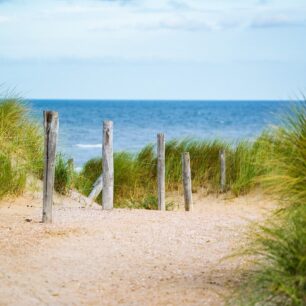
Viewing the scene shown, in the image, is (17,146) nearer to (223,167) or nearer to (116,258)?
(223,167)

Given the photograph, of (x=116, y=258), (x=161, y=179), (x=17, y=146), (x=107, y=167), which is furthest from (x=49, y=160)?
(x=17, y=146)

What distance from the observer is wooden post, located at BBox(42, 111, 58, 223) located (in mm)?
10633

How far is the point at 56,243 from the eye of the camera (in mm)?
9273

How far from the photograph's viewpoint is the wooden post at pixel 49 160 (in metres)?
10.6

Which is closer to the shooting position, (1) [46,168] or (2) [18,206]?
(1) [46,168]

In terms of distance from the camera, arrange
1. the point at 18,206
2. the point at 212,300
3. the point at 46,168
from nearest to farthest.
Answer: the point at 212,300 < the point at 46,168 < the point at 18,206

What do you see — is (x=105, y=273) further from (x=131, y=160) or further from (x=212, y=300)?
(x=131, y=160)

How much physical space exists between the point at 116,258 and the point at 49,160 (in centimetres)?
263

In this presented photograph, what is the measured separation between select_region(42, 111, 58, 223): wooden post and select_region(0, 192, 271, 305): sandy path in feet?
0.79

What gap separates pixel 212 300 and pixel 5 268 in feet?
8.37

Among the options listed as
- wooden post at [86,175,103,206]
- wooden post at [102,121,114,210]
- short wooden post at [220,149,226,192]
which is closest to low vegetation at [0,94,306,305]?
short wooden post at [220,149,226,192]

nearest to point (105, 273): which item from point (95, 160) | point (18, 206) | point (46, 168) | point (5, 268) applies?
point (5, 268)

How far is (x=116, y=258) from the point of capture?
333 inches

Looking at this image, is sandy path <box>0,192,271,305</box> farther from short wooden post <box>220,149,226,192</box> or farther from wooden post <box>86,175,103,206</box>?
short wooden post <box>220,149,226,192</box>
